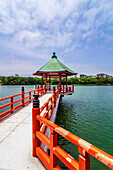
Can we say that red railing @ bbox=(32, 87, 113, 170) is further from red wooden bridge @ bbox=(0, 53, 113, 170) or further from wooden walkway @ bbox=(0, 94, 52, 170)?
wooden walkway @ bbox=(0, 94, 52, 170)

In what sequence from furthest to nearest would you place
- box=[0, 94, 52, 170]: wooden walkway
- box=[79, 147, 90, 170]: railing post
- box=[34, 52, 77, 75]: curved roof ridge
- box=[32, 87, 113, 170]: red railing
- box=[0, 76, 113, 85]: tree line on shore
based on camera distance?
box=[0, 76, 113, 85]: tree line on shore < box=[34, 52, 77, 75]: curved roof ridge < box=[0, 94, 52, 170]: wooden walkway < box=[79, 147, 90, 170]: railing post < box=[32, 87, 113, 170]: red railing

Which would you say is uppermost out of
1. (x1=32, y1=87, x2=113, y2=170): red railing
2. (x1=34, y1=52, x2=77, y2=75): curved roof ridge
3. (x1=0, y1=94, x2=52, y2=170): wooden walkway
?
(x1=34, y1=52, x2=77, y2=75): curved roof ridge

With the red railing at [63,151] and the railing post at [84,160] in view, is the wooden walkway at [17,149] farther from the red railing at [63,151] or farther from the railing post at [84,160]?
the railing post at [84,160]

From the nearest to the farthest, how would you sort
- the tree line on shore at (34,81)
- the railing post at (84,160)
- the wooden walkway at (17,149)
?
the railing post at (84,160)
the wooden walkway at (17,149)
the tree line on shore at (34,81)

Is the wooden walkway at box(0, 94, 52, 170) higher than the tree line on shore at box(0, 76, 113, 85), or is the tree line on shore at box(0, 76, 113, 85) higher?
the tree line on shore at box(0, 76, 113, 85)

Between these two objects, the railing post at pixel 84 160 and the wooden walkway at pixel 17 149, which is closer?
the railing post at pixel 84 160

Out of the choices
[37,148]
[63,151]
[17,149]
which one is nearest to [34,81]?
[17,149]

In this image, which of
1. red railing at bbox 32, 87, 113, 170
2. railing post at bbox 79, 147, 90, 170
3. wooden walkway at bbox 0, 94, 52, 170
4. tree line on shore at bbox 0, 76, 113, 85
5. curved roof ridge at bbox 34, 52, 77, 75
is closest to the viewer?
red railing at bbox 32, 87, 113, 170

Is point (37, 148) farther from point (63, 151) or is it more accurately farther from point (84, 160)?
point (84, 160)

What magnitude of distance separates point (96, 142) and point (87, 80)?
95.8 meters

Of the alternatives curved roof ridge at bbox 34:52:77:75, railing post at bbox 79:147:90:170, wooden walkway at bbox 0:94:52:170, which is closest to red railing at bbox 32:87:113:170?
railing post at bbox 79:147:90:170

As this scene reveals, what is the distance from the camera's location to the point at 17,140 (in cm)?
304

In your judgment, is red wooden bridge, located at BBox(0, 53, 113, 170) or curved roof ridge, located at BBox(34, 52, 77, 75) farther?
curved roof ridge, located at BBox(34, 52, 77, 75)

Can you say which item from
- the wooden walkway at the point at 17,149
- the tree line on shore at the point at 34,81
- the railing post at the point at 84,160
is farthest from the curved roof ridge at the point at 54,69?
the tree line on shore at the point at 34,81
